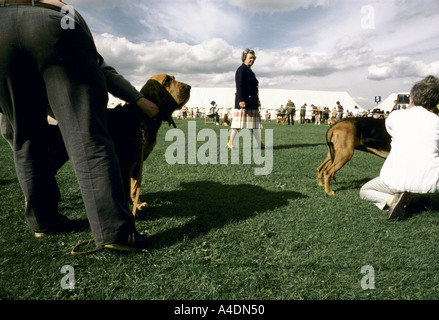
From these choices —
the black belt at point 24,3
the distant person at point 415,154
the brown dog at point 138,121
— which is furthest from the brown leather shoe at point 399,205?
the black belt at point 24,3

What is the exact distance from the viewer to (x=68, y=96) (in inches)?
63.5

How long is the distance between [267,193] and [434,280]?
211 centimetres

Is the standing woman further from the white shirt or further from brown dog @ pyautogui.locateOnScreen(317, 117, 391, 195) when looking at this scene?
the white shirt

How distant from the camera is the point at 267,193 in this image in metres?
3.69

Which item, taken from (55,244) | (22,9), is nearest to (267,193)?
(55,244)

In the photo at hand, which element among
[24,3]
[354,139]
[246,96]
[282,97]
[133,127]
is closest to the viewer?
A: [24,3]

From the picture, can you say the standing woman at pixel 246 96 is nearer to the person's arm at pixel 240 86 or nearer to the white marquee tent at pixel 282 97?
the person's arm at pixel 240 86

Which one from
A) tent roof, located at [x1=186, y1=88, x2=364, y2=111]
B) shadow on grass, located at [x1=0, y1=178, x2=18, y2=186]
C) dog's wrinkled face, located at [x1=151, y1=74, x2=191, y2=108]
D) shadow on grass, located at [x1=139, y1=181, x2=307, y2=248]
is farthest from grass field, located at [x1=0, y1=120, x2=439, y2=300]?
tent roof, located at [x1=186, y1=88, x2=364, y2=111]

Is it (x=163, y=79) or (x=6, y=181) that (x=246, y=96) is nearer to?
(x=163, y=79)

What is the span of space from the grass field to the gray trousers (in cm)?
36

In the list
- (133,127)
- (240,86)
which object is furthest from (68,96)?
(240,86)

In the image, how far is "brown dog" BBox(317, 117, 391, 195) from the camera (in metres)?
3.82

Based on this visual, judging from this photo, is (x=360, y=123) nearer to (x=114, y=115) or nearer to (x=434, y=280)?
(x=434, y=280)

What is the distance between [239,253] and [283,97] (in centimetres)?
6082
